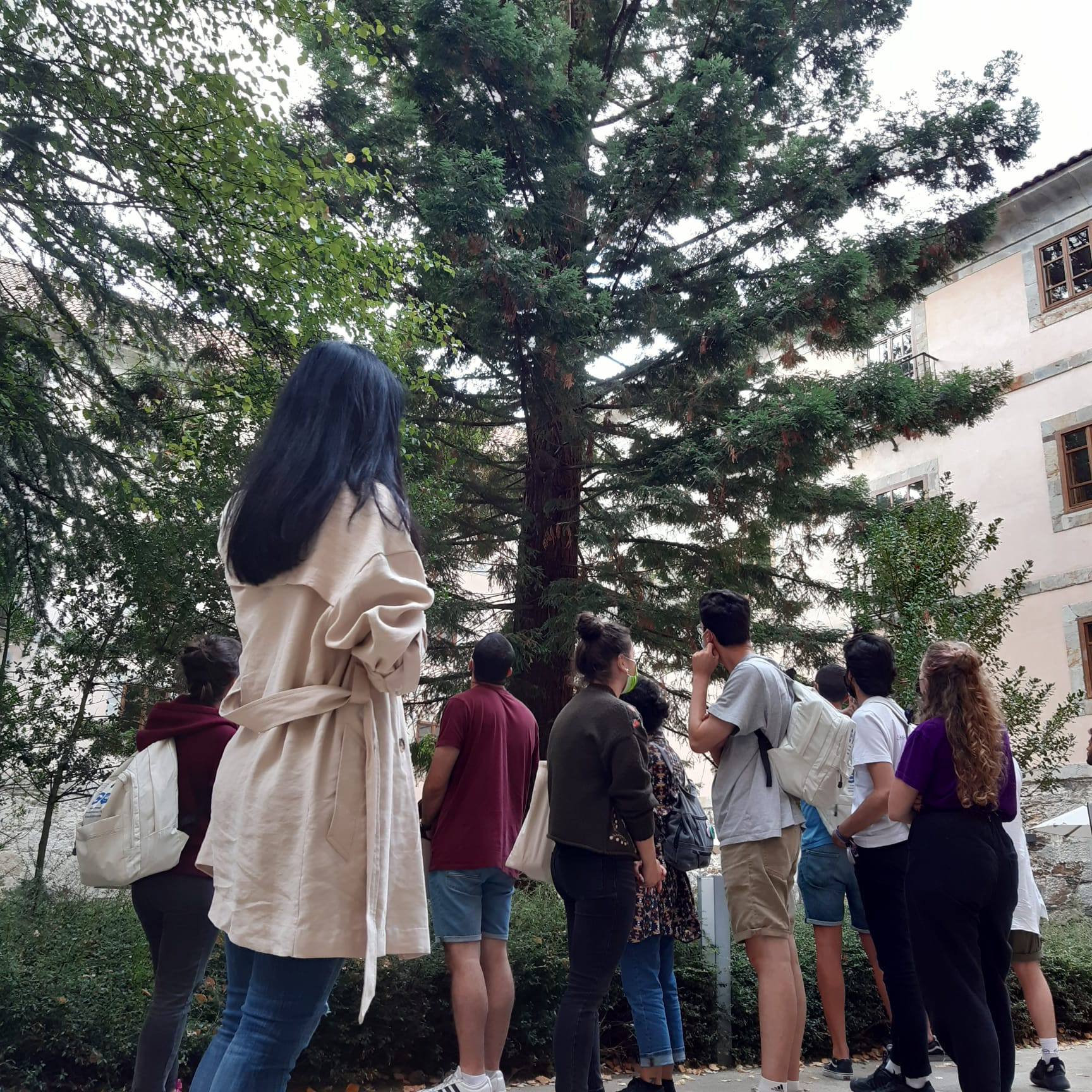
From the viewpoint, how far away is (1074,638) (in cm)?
1891

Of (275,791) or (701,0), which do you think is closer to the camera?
(275,791)

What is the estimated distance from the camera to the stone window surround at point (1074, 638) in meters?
18.7

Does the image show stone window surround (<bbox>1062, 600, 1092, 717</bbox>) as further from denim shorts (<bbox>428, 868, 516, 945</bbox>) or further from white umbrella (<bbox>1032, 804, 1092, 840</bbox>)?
denim shorts (<bbox>428, 868, 516, 945</bbox>)

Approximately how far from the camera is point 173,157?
722cm

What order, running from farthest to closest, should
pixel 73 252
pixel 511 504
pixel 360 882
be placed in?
pixel 511 504, pixel 73 252, pixel 360 882

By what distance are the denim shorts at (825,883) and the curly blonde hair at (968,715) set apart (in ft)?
6.16

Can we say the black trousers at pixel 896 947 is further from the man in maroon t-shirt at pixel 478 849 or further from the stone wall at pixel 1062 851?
the stone wall at pixel 1062 851

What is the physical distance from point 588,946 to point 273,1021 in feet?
6.78

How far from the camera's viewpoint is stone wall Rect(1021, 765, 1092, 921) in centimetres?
1370

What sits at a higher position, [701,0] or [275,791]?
[701,0]

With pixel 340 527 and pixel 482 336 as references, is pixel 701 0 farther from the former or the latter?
pixel 340 527

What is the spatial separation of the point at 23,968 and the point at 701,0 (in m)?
12.9

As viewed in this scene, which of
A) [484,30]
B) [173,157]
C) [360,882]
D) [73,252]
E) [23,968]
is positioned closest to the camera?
[360,882]

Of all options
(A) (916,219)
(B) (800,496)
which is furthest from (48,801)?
(A) (916,219)
